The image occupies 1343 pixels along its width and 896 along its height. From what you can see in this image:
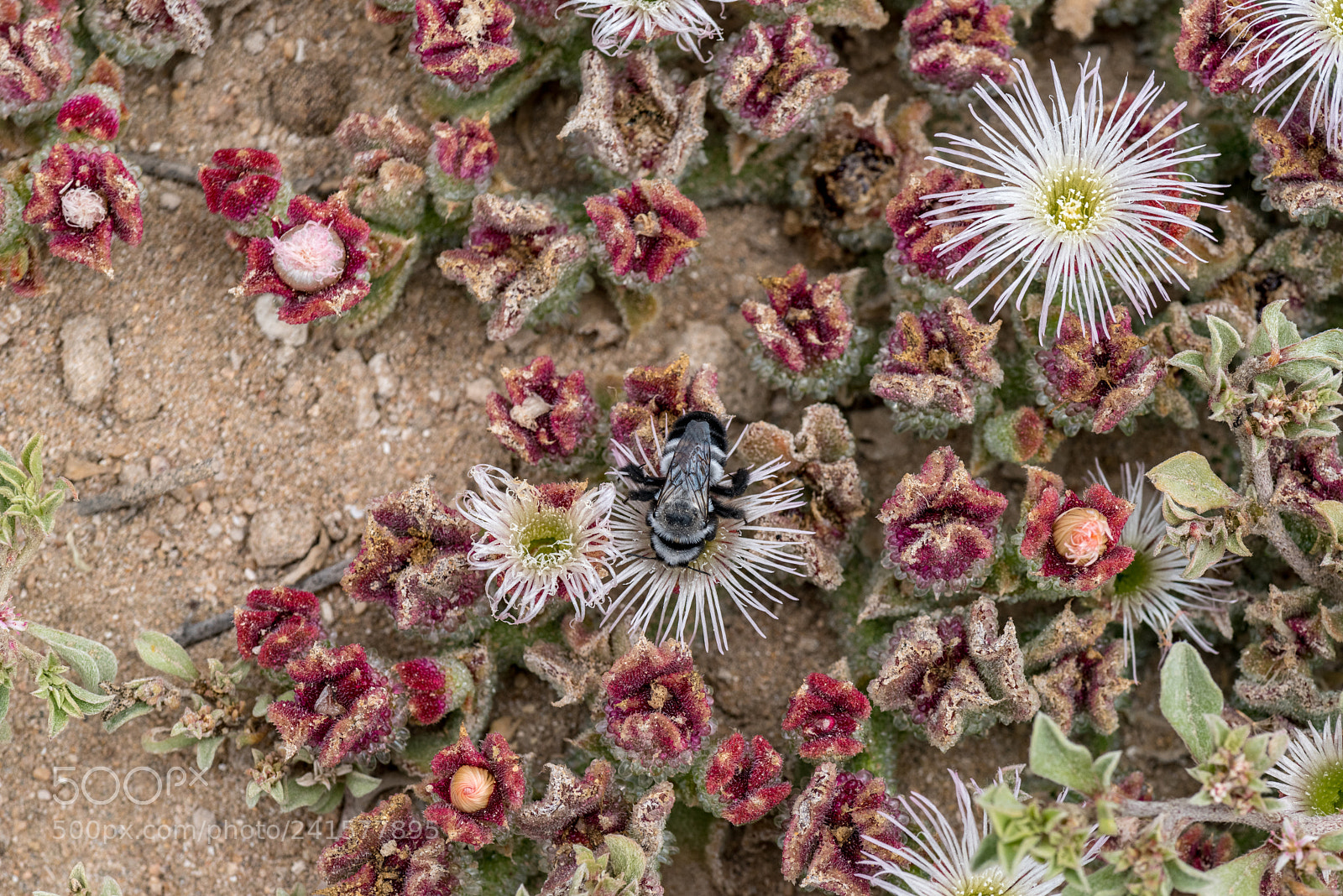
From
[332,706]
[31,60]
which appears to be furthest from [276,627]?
[31,60]

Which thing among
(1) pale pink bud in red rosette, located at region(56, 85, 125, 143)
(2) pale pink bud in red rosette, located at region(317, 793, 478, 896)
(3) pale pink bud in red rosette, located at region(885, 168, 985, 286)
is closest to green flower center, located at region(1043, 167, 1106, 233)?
(3) pale pink bud in red rosette, located at region(885, 168, 985, 286)

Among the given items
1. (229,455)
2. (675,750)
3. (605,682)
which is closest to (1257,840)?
(675,750)

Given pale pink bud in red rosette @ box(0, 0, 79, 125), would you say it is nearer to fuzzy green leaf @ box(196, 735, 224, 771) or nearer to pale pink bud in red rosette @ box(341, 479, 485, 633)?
pale pink bud in red rosette @ box(341, 479, 485, 633)

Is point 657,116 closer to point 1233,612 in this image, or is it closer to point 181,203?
point 181,203

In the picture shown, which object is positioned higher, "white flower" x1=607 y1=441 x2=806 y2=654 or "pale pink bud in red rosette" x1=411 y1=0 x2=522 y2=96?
"pale pink bud in red rosette" x1=411 y1=0 x2=522 y2=96

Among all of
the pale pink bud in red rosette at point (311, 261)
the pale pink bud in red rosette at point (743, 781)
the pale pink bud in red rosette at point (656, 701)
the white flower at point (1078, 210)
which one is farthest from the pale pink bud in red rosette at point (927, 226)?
the pale pink bud in red rosette at point (311, 261)

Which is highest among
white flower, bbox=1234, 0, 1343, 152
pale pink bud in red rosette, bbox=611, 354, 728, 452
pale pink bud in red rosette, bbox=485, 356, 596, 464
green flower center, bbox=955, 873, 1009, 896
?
white flower, bbox=1234, 0, 1343, 152

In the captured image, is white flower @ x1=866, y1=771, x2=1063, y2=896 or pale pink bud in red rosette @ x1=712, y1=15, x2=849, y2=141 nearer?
white flower @ x1=866, y1=771, x2=1063, y2=896

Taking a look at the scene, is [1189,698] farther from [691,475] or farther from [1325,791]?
[691,475]
